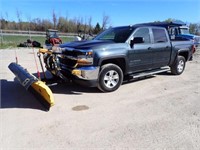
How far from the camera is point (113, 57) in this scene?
18.1 ft

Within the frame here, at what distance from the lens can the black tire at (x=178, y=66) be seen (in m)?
7.90

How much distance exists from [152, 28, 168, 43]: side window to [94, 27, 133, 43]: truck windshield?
1.05 m

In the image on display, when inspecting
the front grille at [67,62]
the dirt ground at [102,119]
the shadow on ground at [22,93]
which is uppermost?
the front grille at [67,62]

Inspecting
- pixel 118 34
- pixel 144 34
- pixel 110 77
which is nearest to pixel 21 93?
pixel 110 77

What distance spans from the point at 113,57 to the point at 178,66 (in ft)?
12.3

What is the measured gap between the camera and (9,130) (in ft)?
11.7

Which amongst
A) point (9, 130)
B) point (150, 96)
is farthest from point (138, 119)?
point (9, 130)

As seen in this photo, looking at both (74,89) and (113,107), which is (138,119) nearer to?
(113,107)

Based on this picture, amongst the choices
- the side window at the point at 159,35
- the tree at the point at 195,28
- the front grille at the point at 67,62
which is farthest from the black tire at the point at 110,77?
the tree at the point at 195,28

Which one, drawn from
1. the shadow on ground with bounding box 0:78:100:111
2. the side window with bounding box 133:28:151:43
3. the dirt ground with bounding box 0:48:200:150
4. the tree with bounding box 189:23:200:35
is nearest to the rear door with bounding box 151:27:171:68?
the side window with bounding box 133:28:151:43

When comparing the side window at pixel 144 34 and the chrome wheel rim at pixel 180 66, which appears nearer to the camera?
the side window at pixel 144 34

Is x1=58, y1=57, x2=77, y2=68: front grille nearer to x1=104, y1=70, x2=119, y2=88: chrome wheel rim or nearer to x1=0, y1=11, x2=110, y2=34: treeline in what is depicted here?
x1=104, y1=70, x2=119, y2=88: chrome wheel rim

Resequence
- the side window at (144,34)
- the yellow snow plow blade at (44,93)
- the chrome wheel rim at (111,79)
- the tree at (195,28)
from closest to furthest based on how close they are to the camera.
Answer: the yellow snow plow blade at (44,93), the chrome wheel rim at (111,79), the side window at (144,34), the tree at (195,28)

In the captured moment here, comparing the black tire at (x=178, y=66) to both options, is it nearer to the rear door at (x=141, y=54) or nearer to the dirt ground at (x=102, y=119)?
the rear door at (x=141, y=54)
